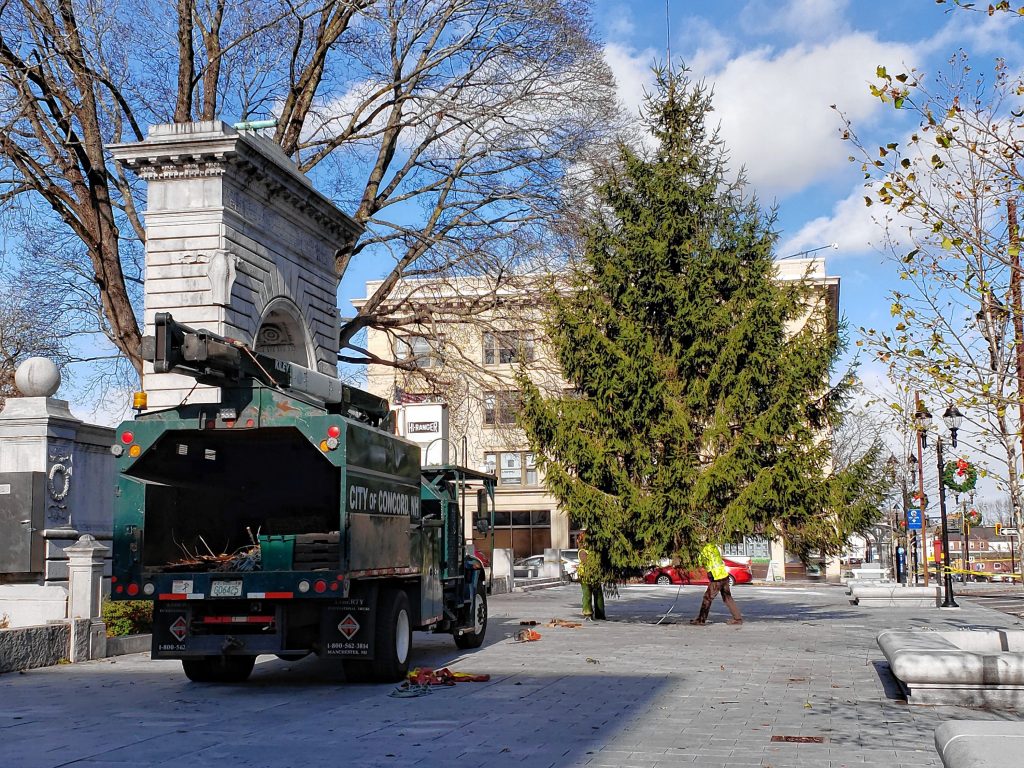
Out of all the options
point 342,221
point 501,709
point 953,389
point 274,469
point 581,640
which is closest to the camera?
point 953,389

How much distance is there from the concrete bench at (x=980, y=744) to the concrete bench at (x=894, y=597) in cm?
2587

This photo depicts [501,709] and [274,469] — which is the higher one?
[274,469]

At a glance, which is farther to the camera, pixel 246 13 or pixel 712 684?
pixel 246 13

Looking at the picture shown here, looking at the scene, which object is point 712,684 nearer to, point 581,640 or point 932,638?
point 932,638

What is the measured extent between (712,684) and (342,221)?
17.6m

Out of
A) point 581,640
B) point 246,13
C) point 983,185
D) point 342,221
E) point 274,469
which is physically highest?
point 246,13

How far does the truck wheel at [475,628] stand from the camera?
1630 centimetres

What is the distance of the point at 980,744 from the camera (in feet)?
15.4

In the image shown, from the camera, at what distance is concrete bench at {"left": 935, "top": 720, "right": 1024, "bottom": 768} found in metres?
4.39

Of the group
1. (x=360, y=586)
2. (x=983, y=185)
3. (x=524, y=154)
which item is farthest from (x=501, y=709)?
(x=524, y=154)

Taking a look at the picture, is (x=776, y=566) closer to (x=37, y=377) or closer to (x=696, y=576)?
(x=696, y=576)

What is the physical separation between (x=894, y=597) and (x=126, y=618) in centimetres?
2133

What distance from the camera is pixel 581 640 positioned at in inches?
720

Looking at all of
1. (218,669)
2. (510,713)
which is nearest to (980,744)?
(510,713)
